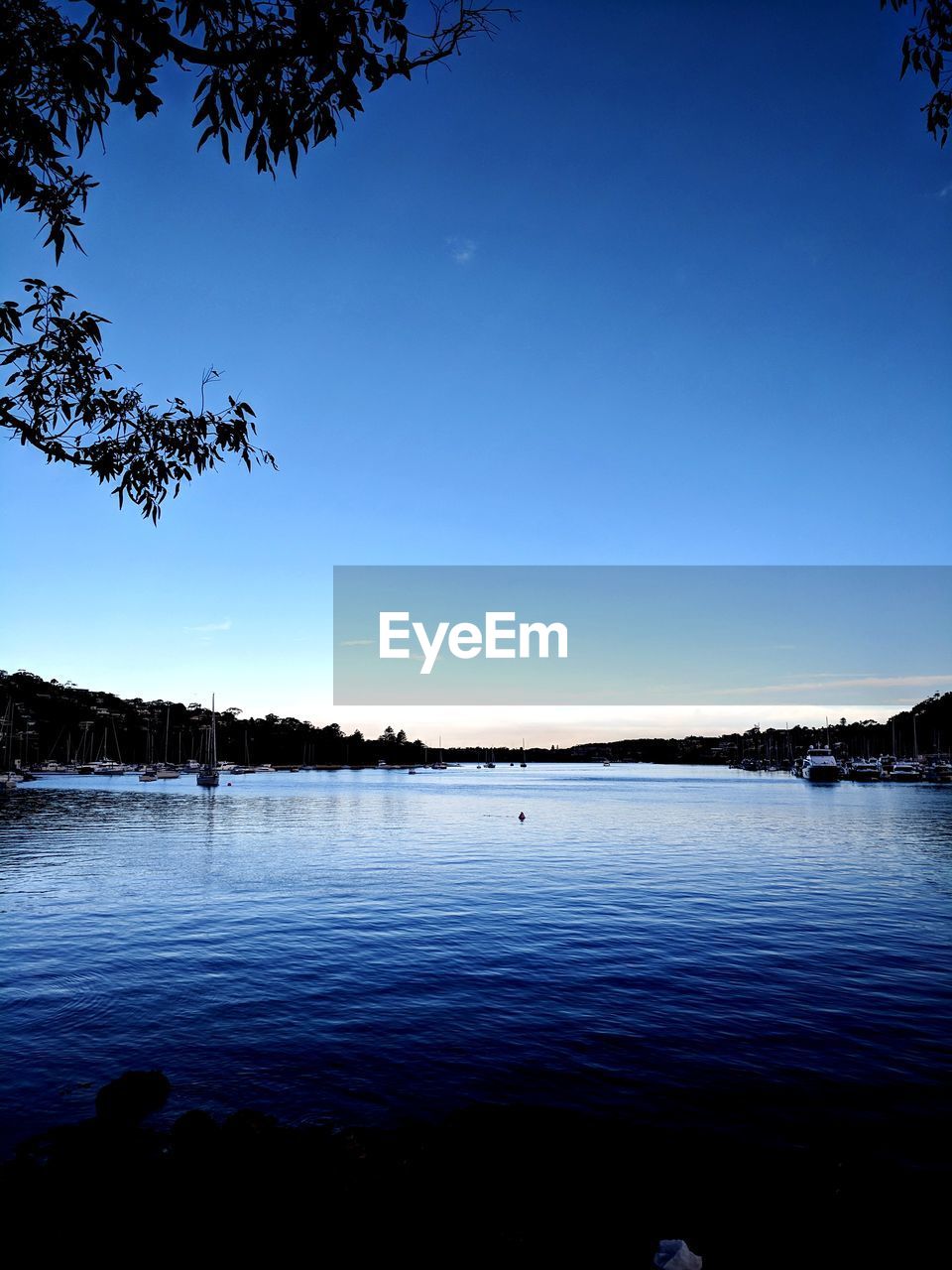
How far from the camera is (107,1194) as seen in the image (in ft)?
25.3

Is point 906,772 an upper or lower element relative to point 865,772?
upper

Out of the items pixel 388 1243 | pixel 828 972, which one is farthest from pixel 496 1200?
pixel 828 972

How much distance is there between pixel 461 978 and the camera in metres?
18.5

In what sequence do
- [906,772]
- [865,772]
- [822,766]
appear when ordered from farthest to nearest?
1. [865,772]
2. [822,766]
3. [906,772]

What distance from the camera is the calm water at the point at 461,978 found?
40.6ft

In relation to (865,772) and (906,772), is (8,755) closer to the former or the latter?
(906,772)

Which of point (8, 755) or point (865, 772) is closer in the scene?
point (8, 755)

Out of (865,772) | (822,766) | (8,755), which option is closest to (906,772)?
(865,772)

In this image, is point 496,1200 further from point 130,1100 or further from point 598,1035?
point 598,1035

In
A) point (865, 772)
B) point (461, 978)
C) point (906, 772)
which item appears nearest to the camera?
point (461, 978)

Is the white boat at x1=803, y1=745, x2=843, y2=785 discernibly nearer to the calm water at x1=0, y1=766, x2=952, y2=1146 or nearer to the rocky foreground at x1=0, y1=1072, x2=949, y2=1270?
the calm water at x1=0, y1=766, x2=952, y2=1146

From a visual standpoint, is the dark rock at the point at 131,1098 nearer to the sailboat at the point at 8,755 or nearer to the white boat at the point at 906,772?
the sailboat at the point at 8,755

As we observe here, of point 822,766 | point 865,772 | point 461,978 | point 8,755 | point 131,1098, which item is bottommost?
point 865,772

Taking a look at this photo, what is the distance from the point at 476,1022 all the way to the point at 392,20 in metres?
16.0
